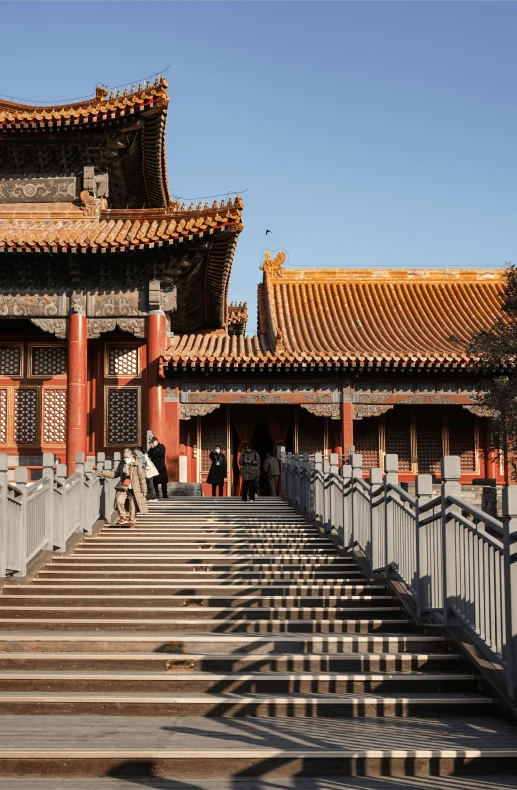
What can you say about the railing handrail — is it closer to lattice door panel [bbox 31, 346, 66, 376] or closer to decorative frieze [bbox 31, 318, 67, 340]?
decorative frieze [bbox 31, 318, 67, 340]

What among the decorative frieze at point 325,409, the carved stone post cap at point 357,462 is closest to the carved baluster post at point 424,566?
the carved stone post cap at point 357,462

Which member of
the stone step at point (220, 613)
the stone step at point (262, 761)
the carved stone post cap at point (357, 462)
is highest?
the carved stone post cap at point (357, 462)

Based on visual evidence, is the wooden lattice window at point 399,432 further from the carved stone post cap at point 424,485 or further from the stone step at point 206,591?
the carved stone post cap at point 424,485

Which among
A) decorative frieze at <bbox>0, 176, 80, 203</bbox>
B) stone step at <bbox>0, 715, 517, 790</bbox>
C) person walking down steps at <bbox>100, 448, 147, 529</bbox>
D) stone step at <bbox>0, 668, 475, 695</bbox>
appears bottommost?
stone step at <bbox>0, 715, 517, 790</bbox>

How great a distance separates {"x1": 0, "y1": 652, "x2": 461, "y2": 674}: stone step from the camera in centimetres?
762

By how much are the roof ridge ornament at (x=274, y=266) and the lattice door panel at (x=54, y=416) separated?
1061cm

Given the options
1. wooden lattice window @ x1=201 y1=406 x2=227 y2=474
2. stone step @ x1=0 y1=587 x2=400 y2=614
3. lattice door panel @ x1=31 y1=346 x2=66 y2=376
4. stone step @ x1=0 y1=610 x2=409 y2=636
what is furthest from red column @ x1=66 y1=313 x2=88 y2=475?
stone step @ x1=0 y1=610 x2=409 y2=636

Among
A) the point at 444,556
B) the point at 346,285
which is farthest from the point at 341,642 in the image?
the point at 346,285

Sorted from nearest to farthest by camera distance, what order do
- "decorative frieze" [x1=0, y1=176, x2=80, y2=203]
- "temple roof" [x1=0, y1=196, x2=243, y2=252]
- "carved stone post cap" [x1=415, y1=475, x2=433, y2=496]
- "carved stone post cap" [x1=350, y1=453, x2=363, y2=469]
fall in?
"carved stone post cap" [x1=415, y1=475, x2=433, y2=496] → "carved stone post cap" [x1=350, y1=453, x2=363, y2=469] → "temple roof" [x1=0, y1=196, x2=243, y2=252] → "decorative frieze" [x1=0, y1=176, x2=80, y2=203]

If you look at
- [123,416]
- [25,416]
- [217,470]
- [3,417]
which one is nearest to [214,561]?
[217,470]

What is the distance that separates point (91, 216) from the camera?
73.1 feet

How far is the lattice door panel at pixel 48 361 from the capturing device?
2233 cm

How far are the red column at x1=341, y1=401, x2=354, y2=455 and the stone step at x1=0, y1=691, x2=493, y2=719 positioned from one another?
16150 mm

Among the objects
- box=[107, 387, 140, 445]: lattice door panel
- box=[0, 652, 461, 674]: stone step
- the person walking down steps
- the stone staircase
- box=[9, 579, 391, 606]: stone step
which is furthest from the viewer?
box=[107, 387, 140, 445]: lattice door panel
